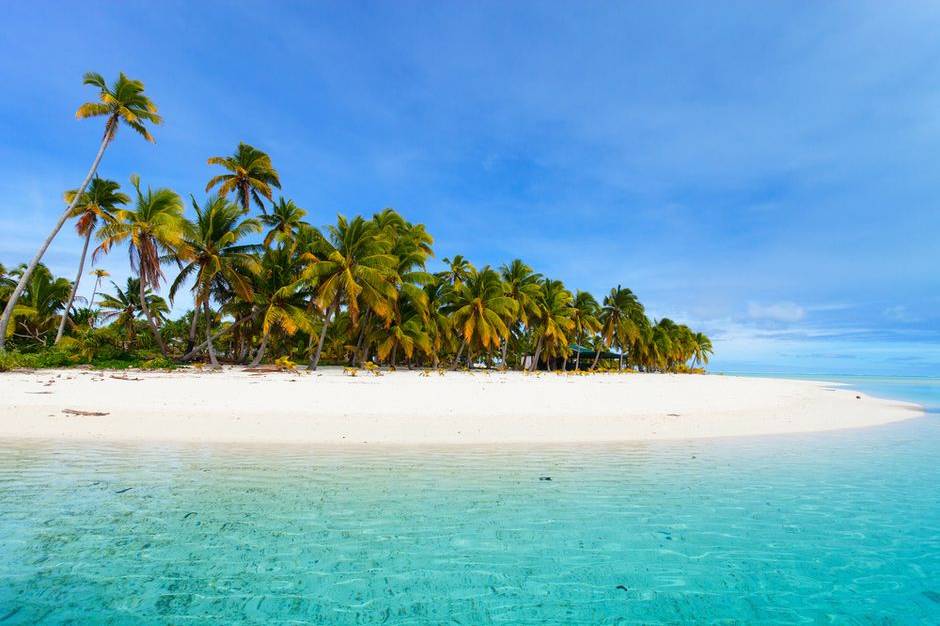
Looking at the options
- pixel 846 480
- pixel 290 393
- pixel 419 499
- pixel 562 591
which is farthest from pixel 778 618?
pixel 290 393

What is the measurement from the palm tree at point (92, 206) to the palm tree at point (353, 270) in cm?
1295

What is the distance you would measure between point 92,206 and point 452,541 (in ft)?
106

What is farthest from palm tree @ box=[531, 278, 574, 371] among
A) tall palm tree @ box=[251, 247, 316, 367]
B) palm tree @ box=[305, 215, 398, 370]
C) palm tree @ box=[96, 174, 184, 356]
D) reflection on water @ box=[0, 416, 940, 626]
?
reflection on water @ box=[0, 416, 940, 626]

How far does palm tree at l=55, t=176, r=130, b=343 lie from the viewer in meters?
27.0

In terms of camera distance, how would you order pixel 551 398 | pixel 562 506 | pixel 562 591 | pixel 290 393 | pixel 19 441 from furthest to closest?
pixel 551 398 → pixel 290 393 → pixel 19 441 → pixel 562 506 → pixel 562 591

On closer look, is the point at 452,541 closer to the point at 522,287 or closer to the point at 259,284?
the point at 259,284

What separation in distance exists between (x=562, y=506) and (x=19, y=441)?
10.9m

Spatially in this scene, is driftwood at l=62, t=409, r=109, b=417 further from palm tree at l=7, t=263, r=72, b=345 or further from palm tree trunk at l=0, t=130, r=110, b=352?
palm tree at l=7, t=263, r=72, b=345

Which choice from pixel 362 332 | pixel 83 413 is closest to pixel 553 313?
pixel 362 332

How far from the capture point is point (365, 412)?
1397 cm

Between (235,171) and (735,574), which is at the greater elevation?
(235,171)

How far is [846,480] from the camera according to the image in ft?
26.5

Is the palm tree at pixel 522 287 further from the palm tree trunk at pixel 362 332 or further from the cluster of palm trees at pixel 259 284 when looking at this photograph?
the palm tree trunk at pixel 362 332

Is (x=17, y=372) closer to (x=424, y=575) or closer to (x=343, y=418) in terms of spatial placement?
(x=343, y=418)
